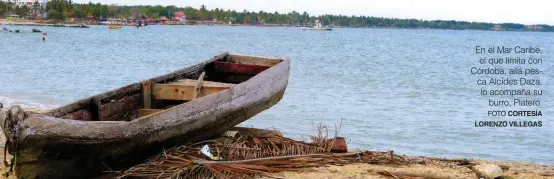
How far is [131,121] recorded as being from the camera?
21.4 ft

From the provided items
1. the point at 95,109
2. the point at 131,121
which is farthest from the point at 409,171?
the point at 95,109

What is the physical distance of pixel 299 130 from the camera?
512 inches

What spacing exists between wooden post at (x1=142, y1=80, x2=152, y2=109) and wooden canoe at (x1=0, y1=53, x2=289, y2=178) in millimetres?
12

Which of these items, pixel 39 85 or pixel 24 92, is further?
pixel 39 85

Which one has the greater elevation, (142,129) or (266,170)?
(142,129)

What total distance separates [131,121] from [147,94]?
2.03 m

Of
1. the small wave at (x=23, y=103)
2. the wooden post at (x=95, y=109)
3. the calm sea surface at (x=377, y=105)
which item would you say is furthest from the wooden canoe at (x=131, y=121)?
the small wave at (x=23, y=103)

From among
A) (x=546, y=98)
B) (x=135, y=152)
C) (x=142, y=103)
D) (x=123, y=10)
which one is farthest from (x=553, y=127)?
(x=123, y=10)

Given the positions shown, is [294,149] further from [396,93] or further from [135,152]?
[396,93]

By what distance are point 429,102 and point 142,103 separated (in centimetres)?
1252

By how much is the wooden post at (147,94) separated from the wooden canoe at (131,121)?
1 cm

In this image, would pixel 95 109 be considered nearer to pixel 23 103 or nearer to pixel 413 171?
pixel 413 171

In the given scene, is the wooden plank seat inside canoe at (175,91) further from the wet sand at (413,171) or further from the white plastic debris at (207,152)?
the wet sand at (413,171)

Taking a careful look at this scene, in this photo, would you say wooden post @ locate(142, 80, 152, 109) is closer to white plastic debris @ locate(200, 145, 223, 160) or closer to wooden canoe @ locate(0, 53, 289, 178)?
wooden canoe @ locate(0, 53, 289, 178)
